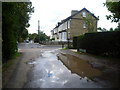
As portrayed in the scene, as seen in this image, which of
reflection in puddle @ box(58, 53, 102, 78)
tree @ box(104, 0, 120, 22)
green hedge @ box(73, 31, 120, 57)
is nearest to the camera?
reflection in puddle @ box(58, 53, 102, 78)

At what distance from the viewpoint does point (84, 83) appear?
5.29 metres

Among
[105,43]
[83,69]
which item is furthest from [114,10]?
[83,69]

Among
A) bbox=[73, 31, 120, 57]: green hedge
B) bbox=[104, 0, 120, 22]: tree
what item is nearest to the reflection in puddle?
bbox=[73, 31, 120, 57]: green hedge

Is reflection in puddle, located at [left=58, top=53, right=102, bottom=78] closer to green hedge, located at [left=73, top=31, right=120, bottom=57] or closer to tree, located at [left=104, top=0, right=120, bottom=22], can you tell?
green hedge, located at [left=73, top=31, right=120, bottom=57]

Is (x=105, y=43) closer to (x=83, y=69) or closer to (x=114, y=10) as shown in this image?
(x=114, y=10)

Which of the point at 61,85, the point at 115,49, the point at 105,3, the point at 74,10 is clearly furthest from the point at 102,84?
the point at 74,10

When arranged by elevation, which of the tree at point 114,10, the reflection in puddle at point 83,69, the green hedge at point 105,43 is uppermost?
the tree at point 114,10

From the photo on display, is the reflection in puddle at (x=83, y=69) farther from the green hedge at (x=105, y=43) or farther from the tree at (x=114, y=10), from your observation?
the tree at (x=114, y=10)

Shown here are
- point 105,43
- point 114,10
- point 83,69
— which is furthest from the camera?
point 105,43

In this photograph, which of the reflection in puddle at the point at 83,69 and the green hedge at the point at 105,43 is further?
the green hedge at the point at 105,43

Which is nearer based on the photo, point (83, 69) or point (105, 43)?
point (83, 69)

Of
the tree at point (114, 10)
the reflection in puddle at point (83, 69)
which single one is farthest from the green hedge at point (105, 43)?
the reflection in puddle at point (83, 69)

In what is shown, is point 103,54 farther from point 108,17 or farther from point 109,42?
point 108,17

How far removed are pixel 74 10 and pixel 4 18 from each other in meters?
33.9
